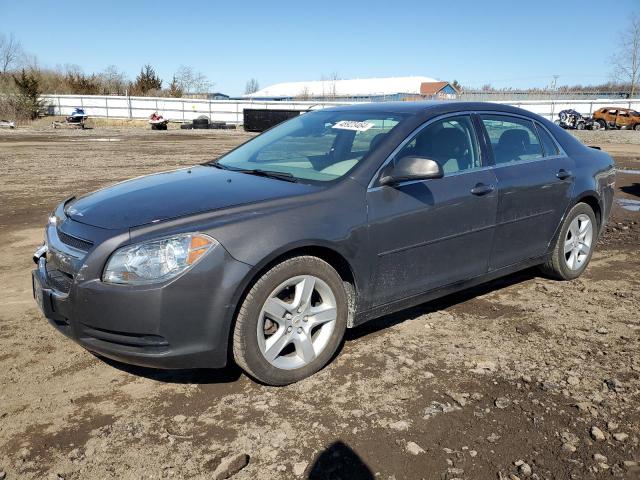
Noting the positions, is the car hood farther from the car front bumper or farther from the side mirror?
the side mirror

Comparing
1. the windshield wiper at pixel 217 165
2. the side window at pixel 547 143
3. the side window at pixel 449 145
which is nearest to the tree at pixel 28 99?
the windshield wiper at pixel 217 165

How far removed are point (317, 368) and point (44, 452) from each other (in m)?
1.50

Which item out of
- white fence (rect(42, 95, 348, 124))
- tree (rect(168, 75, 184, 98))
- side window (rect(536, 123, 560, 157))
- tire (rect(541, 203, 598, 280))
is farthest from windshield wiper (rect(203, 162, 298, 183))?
tree (rect(168, 75, 184, 98))

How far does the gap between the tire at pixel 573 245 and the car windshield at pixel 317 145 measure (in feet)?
6.69

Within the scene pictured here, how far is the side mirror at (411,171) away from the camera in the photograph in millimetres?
3475

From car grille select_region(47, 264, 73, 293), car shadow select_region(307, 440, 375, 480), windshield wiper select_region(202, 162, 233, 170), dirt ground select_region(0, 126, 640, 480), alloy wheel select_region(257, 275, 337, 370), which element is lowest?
car shadow select_region(307, 440, 375, 480)

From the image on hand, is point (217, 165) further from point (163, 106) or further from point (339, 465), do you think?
point (163, 106)

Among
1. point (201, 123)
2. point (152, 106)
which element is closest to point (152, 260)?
point (201, 123)

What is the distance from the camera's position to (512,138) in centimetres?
456

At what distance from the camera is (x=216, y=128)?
1550 inches

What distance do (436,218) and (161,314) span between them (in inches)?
75.5

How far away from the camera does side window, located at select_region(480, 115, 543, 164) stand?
14.4ft

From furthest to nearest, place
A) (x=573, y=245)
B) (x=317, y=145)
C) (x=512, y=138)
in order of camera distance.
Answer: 1. (x=573, y=245)
2. (x=512, y=138)
3. (x=317, y=145)

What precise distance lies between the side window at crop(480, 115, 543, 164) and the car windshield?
882 mm
